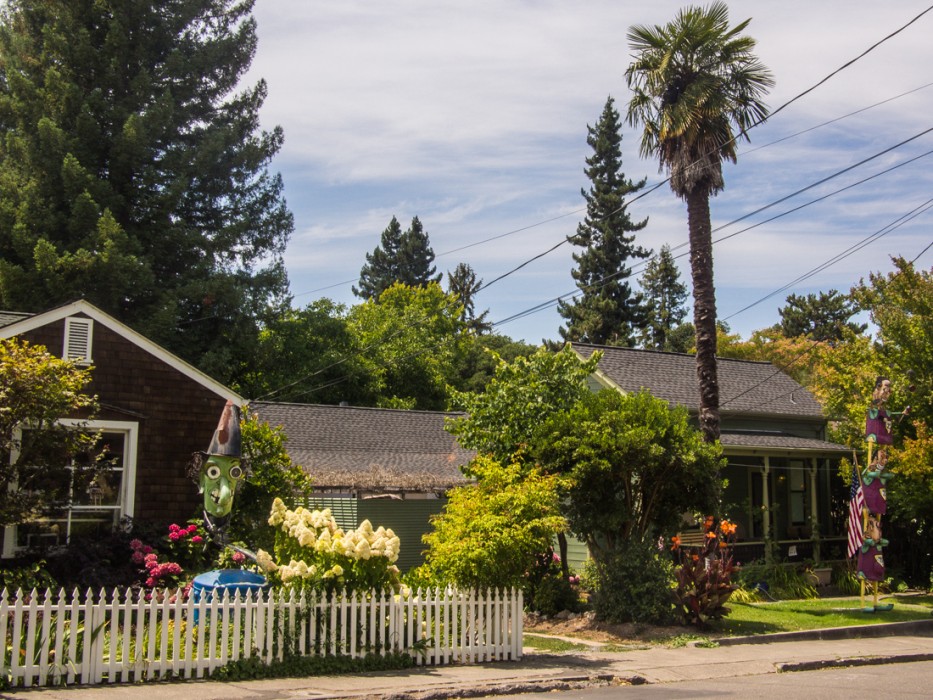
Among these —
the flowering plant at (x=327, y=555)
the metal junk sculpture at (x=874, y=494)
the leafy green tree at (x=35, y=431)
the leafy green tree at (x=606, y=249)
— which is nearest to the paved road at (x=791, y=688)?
the flowering plant at (x=327, y=555)

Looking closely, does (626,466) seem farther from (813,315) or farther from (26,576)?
(813,315)

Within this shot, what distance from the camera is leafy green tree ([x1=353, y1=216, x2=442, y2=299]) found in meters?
77.2

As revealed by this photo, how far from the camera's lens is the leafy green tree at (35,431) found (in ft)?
38.6

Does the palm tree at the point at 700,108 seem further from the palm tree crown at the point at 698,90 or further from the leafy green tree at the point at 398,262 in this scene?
the leafy green tree at the point at 398,262

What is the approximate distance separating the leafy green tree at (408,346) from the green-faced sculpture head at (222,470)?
2794 centimetres

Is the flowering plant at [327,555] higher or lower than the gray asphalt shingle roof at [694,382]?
lower

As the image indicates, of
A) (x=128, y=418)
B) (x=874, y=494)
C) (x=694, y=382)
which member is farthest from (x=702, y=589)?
(x=694, y=382)

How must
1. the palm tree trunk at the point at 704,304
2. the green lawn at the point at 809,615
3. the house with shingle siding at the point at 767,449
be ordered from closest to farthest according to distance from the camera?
the green lawn at the point at 809,615 → the palm tree trunk at the point at 704,304 → the house with shingle siding at the point at 767,449

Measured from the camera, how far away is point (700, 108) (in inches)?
819

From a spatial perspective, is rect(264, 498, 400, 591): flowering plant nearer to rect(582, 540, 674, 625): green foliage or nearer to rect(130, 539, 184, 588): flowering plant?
rect(130, 539, 184, 588): flowering plant

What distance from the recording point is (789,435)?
89.8 ft

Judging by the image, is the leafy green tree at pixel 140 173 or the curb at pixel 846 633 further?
the leafy green tree at pixel 140 173

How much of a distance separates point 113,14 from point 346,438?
64.9 feet

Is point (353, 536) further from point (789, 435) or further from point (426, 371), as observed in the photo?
point (426, 371)
